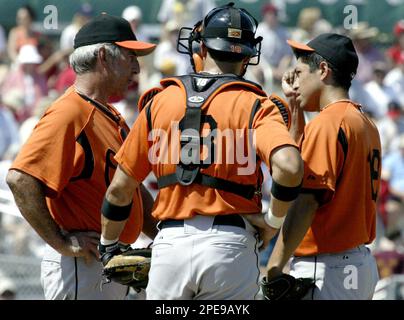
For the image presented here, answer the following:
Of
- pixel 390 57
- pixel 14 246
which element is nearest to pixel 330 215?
pixel 14 246

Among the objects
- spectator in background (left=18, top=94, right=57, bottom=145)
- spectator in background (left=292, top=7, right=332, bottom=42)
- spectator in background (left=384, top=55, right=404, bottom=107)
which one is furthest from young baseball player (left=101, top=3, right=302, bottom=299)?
spectator in background (left=384, top=55, right=404, bottom=107)

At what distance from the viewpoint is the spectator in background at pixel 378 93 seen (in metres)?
14.2

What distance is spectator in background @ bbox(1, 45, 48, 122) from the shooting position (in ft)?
44.3

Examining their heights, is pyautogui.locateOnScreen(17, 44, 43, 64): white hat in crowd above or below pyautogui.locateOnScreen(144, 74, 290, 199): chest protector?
below

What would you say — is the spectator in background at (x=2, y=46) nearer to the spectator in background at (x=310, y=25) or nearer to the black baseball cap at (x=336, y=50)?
the spectator in background at (x=310, y=25)

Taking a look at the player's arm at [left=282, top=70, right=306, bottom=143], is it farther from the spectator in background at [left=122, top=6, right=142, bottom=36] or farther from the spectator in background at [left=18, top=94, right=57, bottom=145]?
the spectator in background at [left=122, top=6, right=142, bottom=36]

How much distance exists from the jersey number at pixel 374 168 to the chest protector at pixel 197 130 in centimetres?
88

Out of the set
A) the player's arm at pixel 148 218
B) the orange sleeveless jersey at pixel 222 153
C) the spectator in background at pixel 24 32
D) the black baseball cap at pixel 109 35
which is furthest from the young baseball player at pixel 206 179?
the spectator in background at pixel 24 32

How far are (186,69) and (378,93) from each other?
9.87 feet

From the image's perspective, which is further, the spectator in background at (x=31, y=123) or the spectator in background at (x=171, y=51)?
the spectator in background at (x=171, y=51)

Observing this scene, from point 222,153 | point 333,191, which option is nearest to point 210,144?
point 222,153

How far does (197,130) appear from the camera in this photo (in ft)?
16.9

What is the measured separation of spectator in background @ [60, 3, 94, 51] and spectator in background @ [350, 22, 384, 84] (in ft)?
12.8

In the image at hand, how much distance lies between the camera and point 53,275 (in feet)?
19.7
